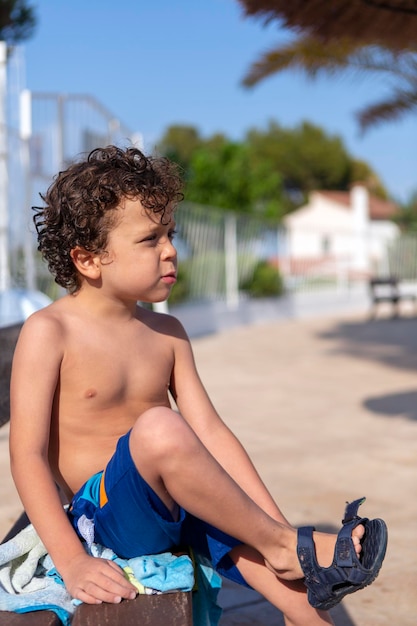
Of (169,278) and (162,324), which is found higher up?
(169,278)

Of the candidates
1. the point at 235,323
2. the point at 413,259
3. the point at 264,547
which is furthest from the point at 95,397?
the point at 413,259

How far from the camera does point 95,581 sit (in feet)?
5.36

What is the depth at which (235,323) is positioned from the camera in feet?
45.4

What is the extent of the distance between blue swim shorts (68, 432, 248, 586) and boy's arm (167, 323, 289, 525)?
0.15 m

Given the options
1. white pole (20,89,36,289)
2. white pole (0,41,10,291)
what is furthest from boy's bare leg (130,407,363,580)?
white pole (20,89,36,289)

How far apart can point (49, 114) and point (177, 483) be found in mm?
6318

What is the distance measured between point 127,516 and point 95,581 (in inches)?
7.5

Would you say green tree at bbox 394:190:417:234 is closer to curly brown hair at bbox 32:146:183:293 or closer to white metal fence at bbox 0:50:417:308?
→ white metal fence at bbox 0:50:417:308

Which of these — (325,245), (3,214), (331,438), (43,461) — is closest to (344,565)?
(43,461)

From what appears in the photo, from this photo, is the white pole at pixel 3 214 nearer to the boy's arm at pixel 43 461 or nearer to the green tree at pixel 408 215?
the boy's arm at pixel 43 461

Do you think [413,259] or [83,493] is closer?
[83,493]

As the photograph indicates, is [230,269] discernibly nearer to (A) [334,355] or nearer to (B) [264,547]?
(A) [334,355]

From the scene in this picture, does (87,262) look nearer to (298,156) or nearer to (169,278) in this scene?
(169,278)

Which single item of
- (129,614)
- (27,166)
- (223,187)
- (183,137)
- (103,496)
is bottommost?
(129,614)
